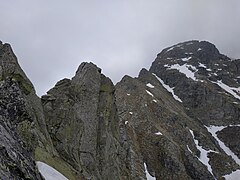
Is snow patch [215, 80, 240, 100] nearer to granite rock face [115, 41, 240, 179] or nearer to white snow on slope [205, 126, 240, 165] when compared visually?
granite rock face [115, 41, 240, 179]

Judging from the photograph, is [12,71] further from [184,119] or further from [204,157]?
[184,119]

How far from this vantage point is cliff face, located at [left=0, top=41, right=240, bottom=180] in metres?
20.3

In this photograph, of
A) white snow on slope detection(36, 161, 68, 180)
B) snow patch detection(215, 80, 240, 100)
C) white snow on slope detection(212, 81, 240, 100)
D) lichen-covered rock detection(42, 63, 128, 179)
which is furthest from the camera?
white snow on slope detection(212, 81, 240, 100)

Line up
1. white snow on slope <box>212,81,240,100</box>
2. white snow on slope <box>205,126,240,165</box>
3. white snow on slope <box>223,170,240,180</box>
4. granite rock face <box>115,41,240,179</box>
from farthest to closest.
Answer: white snow on slope <box>212,81,240,100</box>, white snow on slope <box>205,126,240,165</box>, white snow on slope <box>223,170,240,180</box>, granite rock face <box>115,41,240,179</box>

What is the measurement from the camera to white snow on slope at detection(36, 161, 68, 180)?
63.9ft

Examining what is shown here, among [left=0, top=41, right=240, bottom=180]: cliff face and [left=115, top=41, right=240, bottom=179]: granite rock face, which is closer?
[left=0, top=41, right=240, bottom=180]: cliff face

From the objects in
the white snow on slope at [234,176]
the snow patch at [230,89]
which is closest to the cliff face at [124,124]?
the snow patch at [230,89]

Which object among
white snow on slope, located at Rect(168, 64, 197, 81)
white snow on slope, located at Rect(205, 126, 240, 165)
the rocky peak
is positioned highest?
white snow on slope, located at Rect(168, 64, 197, 81)

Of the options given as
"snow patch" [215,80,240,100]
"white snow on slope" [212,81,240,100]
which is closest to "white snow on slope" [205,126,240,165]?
"snow patch" [215,80,240,100]

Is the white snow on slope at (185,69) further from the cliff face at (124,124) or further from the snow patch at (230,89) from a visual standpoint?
the snow patch at (230,89)

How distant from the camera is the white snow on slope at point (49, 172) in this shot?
19.5 metres

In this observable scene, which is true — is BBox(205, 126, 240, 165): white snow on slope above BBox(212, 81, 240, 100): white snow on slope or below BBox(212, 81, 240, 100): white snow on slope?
below

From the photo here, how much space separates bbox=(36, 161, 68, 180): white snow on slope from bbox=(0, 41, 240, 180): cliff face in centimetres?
58

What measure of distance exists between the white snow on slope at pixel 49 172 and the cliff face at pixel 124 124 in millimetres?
Result: 575
